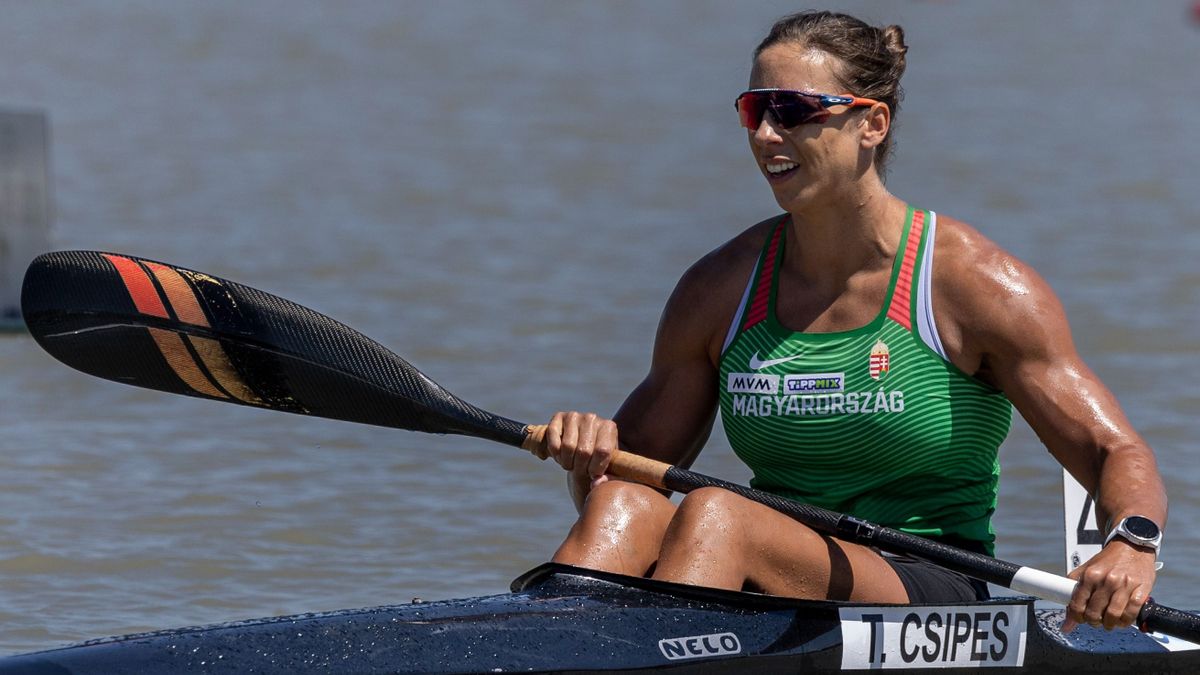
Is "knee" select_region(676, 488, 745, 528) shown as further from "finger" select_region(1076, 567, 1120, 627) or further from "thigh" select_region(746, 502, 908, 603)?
"finger" select_region(1076, 567, 1120, 627)

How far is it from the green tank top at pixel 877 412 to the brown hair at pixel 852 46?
0.28 meters

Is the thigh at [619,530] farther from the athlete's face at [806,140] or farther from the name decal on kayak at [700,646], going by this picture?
the athlete's face at [806,140]

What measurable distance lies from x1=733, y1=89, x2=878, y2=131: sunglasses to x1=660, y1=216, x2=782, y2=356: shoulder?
297 mm

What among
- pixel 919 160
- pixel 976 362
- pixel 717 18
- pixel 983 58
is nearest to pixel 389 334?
pixel 976 362

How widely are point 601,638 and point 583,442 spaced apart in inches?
21.0

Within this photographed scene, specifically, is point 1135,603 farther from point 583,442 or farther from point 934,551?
point 583,442

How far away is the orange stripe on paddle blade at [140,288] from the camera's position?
4172 millimetres

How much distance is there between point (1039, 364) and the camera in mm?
3873

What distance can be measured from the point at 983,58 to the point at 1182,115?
4506mm

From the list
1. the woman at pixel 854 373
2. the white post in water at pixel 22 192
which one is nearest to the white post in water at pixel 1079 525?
the woman at pixel 854 373

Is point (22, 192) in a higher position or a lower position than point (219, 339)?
higher

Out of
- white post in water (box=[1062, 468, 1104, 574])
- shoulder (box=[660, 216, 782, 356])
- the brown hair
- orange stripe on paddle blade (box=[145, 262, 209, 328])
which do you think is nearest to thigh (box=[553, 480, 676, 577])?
shoulder (box=[660, 216, 782, 356])

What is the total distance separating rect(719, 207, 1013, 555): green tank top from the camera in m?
3.92

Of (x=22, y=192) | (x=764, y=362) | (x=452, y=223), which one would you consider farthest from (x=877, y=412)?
(x=452, y=223)
